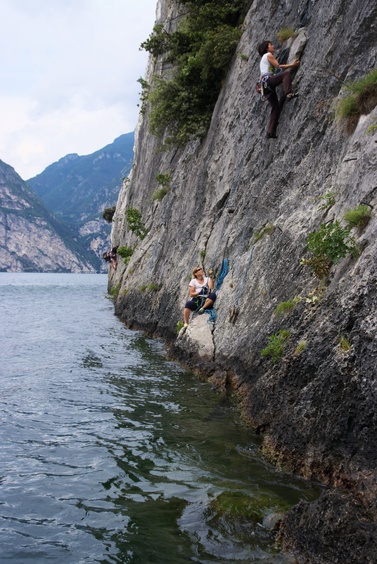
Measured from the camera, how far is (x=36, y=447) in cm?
860

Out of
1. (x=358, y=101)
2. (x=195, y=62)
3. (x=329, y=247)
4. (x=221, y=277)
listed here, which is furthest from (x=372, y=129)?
(x=195, y=62)

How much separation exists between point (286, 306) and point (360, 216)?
2.33m

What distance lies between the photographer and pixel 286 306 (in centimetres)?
959

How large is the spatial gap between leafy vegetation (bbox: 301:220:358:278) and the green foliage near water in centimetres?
1432

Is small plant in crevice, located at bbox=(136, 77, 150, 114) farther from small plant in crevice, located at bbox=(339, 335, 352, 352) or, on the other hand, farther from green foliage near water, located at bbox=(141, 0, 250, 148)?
small plant in crevice, located at bbox=(339, 335, 352, 352)

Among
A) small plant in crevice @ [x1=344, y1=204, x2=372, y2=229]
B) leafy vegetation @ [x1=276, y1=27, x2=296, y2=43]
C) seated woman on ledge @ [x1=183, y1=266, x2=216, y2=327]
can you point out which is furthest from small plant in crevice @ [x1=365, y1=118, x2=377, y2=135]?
leafy vegetation @ [x1=276, y1=27, x2=296, y2=43]

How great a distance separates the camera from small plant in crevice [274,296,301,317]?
9.33 m

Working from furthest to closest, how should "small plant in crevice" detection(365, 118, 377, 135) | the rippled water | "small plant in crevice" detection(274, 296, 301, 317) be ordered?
"small plant in crevice" detection(274, 296, 301, 317)
"small plant in crevice" detection(365, 118, 377, 135)
the rippled water

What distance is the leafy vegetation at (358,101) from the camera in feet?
33.0

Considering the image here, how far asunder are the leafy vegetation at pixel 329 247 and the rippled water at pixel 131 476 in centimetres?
330

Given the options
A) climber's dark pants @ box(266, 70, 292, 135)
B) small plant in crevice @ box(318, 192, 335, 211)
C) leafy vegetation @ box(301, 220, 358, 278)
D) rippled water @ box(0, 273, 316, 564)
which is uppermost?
climber's dark pants @ box(266, 70, 292, 135)

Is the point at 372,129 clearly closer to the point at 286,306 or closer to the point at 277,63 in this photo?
the point at 286,306

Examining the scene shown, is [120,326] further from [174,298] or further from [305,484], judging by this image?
[305,484]

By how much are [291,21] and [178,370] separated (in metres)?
11.5
